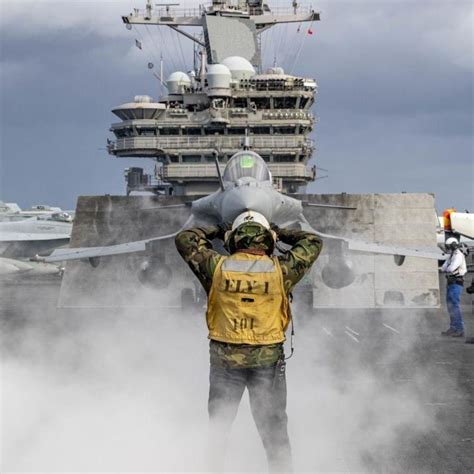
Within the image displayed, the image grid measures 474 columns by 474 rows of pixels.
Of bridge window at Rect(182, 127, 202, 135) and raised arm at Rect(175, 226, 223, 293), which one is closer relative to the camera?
raised arm at Rect(175, 226, 223, 293)

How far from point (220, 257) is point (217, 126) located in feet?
117

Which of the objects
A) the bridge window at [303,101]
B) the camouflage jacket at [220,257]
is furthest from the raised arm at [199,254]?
the bridge window at [303,101]

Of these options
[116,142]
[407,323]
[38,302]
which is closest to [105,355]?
[407,323]

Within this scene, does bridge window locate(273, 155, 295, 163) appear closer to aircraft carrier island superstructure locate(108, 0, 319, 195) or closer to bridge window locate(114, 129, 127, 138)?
aircraft carrier island superstructure locate(108, 0, 319, 195)

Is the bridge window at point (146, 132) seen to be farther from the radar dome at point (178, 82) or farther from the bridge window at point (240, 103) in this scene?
the bridge window at point (240, 103)

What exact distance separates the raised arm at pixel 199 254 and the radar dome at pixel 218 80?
3586cm

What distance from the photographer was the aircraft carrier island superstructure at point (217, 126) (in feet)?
136

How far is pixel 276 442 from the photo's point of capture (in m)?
5.86

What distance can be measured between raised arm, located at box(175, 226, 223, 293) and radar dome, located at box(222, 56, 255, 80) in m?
38.3

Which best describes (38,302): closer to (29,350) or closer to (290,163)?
(29,350)

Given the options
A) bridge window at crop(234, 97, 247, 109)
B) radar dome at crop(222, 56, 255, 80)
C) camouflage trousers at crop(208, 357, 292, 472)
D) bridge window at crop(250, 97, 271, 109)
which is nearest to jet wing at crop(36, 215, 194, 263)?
camouflage trousers at crop(208, 357, 292, 472)

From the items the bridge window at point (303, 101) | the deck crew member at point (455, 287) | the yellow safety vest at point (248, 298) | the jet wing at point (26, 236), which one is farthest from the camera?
the jet wing at point (26, 236)

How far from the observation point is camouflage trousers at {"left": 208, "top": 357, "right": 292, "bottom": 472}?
5.80 m

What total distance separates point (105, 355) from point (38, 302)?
1427 cm
